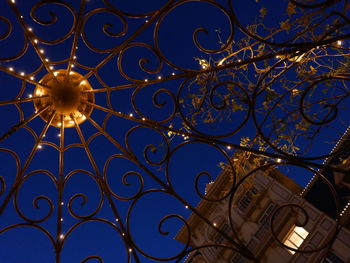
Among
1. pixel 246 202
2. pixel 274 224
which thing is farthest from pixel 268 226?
pixel 246 202

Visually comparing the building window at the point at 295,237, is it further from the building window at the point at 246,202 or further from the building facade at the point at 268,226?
the building window at the point at 246,202

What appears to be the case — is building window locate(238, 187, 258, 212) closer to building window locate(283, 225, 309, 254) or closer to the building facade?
the building facade

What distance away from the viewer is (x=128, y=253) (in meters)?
2.31

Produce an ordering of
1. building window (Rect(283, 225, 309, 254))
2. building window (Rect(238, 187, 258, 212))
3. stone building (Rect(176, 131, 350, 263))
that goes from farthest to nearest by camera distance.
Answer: building window (Rect(238, 187, 258, 212)), building window (Rect(283, 225, 309, 254)), stone building (Rect(176, 131, 350, 263))

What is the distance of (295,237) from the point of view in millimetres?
11859

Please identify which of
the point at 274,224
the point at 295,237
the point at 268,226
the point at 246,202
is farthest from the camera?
the point at 246,202

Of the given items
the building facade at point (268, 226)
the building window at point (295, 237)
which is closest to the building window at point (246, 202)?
the building facade at point (268, 226)

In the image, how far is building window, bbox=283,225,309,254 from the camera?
38.2 ft

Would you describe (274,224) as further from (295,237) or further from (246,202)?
(246,202)

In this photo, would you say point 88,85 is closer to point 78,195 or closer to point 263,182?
point 78,195

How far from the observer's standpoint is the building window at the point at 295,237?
38.2 ft

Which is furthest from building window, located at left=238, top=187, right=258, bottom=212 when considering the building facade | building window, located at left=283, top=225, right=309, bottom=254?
building window, located at left=283, top=225, right=309, bottom=254

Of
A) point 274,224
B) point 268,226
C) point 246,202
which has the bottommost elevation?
point 268,226

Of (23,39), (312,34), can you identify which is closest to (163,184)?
(23,39)
